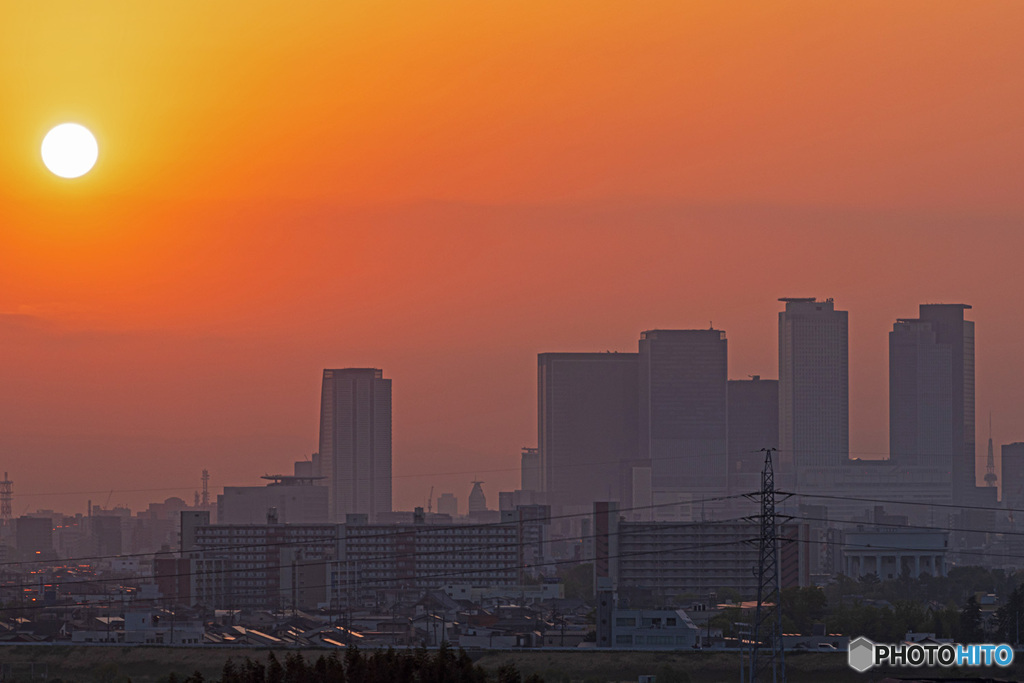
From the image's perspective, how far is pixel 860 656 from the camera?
59.9 metres

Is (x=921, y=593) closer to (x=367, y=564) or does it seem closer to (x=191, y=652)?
(x=367, y=564)

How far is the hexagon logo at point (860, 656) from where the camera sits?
58.2 meters

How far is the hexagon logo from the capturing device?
5825 centimetres

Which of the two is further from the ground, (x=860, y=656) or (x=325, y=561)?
(x=860, y=656)

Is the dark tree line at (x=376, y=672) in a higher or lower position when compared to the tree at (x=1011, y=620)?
higher

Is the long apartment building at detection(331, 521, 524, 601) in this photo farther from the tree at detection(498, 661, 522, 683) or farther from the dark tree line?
the dark tree line

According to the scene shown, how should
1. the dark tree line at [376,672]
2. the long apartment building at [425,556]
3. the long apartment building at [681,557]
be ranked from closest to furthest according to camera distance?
1. the dark tree line at [376,672]
2. the long apartment building at [681,557]
3. the long apartment building at [425,556]

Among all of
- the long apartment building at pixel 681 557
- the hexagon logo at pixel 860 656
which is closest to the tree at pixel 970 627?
the hexagon logo at pixel 860 656

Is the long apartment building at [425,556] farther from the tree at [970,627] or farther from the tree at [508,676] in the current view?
the tree at [508,676]

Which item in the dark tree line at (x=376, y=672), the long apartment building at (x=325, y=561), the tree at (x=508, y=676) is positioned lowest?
the long apartment building at (x=325, y=561)

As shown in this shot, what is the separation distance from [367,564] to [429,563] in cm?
655

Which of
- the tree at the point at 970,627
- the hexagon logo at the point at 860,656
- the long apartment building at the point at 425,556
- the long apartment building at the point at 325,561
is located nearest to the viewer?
the hexagon logo at the point at 860,656

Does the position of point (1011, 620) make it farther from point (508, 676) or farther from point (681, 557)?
point (508, 676)

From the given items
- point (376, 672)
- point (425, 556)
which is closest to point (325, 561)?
point (425, 556)
